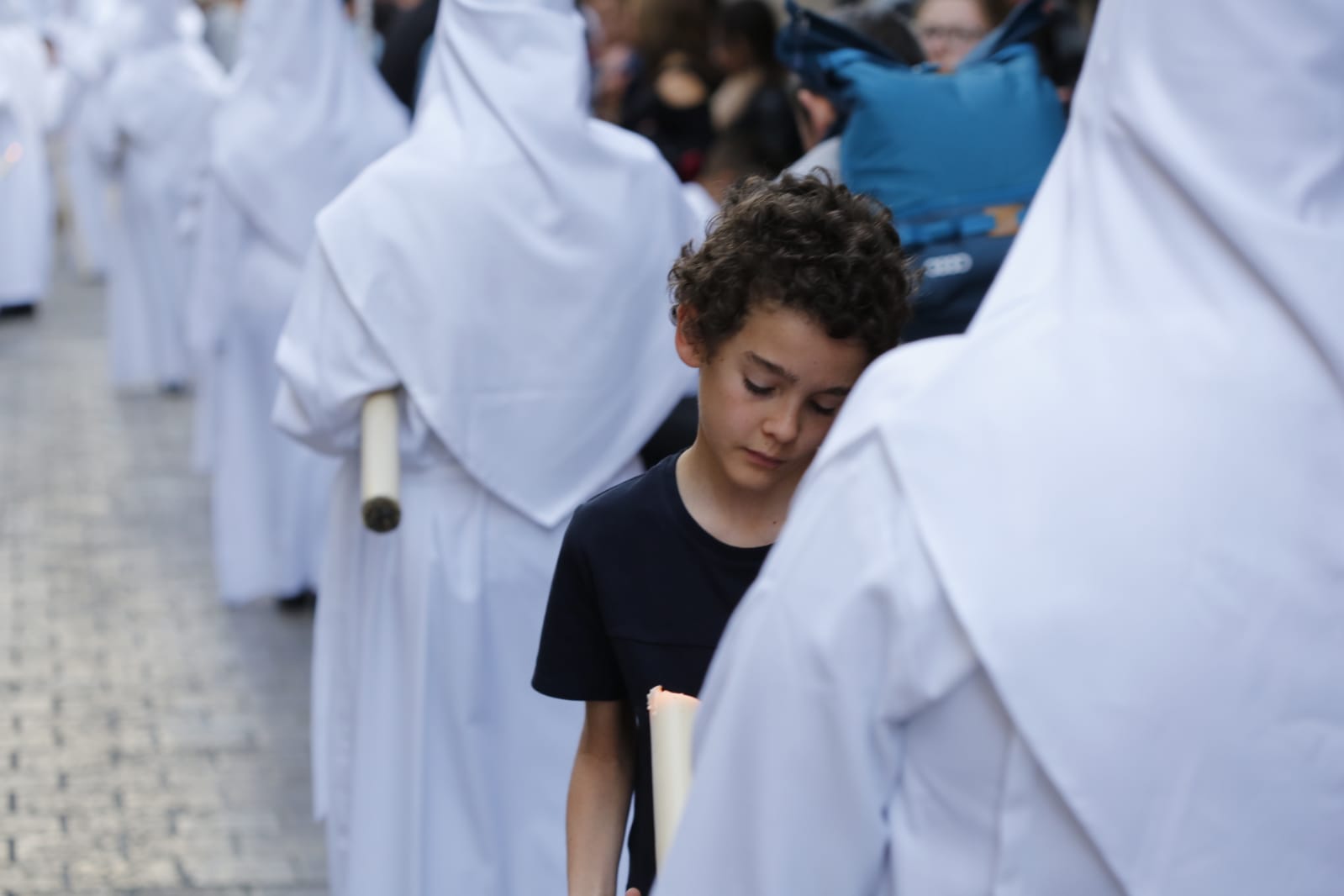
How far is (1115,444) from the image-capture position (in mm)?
1322

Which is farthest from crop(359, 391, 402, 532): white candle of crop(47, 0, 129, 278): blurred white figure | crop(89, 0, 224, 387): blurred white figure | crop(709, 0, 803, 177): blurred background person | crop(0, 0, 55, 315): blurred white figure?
crop(0, 0, 55, 315): blurred white figure

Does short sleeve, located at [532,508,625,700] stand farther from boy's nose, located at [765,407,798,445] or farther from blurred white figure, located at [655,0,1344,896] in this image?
blurred white figure, located at [655,0,1344,896]

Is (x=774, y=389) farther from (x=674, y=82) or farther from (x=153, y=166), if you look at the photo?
(x=153, y=166)

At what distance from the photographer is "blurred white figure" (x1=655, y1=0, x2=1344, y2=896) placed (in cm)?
131

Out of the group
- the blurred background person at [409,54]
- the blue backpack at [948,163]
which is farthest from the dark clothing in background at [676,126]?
the blue backpack at [948,163]

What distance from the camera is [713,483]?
82.7 inches

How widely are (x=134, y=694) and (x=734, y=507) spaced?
4152 mm

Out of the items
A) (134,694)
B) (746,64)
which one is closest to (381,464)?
(134,694)

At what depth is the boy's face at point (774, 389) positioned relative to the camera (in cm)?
194

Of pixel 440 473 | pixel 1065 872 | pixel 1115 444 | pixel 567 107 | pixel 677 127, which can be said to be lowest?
pixel 677 127

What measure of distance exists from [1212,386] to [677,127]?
5.99 m

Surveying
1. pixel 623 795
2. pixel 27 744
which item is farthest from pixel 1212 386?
pixel 27 744

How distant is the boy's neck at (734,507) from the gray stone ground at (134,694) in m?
2.66

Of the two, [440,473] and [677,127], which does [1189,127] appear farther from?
[677,127]
